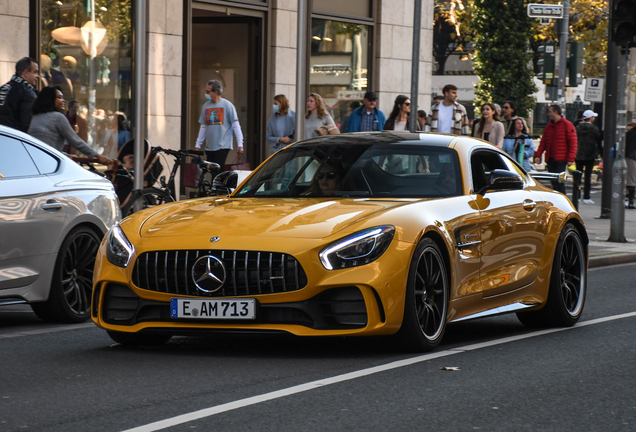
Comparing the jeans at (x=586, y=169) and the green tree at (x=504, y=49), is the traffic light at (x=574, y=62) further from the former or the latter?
the green tree at (x=504, y=49)

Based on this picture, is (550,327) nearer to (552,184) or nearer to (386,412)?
(386,412)

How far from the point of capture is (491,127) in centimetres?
1812

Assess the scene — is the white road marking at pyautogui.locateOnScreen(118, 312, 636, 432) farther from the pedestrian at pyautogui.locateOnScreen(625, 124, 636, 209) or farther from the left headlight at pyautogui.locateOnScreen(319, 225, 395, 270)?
the pedestrian at pyautogui.locateOnScreen(625, 124, 636, 209)

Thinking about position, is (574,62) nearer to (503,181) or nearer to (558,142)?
(558,142)

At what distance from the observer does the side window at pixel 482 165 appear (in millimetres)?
8102

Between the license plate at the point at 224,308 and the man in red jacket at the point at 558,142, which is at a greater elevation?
the man in red jacket at the point at 558,142

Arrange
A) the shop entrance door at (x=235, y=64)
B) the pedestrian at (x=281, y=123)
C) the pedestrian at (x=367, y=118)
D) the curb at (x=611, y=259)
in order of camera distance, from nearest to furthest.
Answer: the curb at (x=611, y=259), the pedestrian at (x=367, y=118), the pedestrian at (x=281, y=123), the shop entrance door at (x=235, y=64)

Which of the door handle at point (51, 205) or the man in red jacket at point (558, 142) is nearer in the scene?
the door handle at point (51, 205)

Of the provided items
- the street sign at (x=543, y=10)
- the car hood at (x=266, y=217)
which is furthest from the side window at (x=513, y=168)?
the street sign at (x=543, y=10)

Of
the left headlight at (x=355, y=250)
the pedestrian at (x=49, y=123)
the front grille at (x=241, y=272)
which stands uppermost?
the pedestrian at (x=49, y=123)

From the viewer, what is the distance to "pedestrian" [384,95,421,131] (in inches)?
658

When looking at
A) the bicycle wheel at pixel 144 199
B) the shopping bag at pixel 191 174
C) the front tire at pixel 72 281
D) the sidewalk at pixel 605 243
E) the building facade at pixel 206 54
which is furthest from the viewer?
the building facade at pixel 206 54

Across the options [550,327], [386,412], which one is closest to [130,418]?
[386,412]

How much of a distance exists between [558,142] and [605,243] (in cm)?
411
